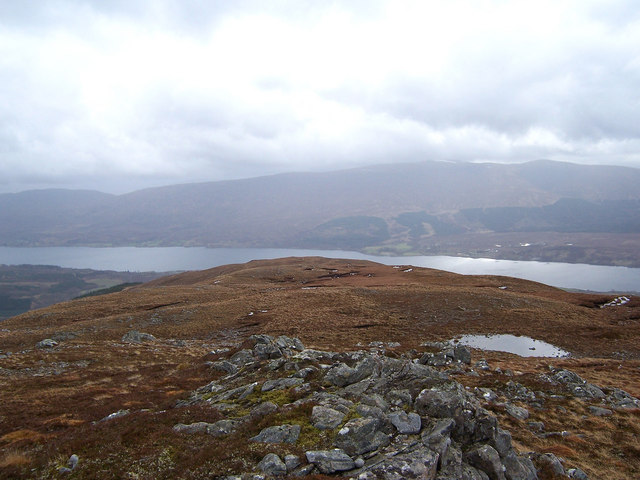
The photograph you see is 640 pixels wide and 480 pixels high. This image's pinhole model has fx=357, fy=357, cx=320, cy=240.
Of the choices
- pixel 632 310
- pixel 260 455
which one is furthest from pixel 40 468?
pixel 632 310

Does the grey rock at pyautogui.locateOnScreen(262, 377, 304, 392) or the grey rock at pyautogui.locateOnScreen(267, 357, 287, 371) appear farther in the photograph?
the grey rock at pyautogui.locateOnScreen(267, 357, 287, 371)

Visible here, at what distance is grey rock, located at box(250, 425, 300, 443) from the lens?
39.5 ft

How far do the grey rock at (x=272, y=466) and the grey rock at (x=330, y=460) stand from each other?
81 centimetres

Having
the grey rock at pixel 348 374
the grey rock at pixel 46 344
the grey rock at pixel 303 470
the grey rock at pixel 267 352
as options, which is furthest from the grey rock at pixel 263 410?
the grey rock at pixel 46 344

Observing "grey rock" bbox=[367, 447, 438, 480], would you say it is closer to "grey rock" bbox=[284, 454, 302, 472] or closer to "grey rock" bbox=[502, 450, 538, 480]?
"grey rock" bbox=[284, 454, 302, 472]

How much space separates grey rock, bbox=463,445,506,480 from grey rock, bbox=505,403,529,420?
784cm

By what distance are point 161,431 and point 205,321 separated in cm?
3378

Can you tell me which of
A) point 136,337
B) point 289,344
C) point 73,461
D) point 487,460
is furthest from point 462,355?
point 136,337

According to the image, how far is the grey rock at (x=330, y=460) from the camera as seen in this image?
10188 millimetres

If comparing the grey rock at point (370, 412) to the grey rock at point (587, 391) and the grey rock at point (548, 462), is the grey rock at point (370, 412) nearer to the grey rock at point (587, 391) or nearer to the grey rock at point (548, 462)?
the grey rock at point (548, 462)

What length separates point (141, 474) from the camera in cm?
1034

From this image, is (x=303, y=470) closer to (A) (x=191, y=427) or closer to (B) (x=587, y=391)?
(A) (x=191, y=427)

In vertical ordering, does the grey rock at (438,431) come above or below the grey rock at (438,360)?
above

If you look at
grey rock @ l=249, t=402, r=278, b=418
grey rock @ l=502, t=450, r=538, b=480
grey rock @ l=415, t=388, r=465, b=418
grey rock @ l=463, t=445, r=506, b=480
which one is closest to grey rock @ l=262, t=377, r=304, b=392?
grey rock @ l=249, t=402, r=278, b=418
